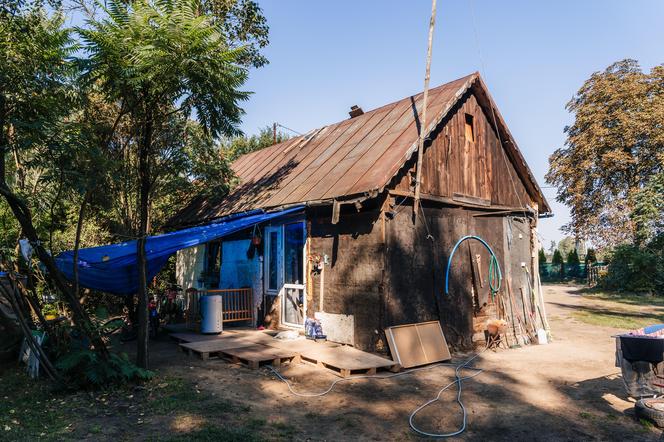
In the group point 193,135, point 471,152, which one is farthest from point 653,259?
point 193,135

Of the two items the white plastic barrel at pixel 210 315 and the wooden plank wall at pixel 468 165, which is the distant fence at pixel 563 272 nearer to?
the wooden plank wall at pixel 468 165

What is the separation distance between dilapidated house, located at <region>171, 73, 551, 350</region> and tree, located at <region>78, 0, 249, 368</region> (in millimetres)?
3161

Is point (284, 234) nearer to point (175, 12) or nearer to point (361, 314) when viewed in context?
point (361, 314)

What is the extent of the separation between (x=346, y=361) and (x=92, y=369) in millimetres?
3970

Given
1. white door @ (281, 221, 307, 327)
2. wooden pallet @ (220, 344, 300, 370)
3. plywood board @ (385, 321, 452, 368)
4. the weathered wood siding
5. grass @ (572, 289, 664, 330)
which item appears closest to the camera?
wooden pallet @ (220, 344, 300, 370)

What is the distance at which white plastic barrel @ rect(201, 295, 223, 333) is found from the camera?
10.4 metres

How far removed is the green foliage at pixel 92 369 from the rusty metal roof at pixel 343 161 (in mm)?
4694

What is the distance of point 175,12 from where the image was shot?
6.55 m

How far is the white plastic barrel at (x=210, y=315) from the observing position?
34.2ft

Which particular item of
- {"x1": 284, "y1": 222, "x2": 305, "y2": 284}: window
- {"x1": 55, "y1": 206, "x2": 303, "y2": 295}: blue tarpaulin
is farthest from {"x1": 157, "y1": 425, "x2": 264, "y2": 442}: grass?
{"x1": 284, "y1": 222, "x2": 305, "y2": 284}: window

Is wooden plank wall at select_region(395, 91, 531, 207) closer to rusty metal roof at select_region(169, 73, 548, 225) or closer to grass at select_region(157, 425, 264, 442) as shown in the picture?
rusty metal roof at select_region(169, 73, 548, 225)

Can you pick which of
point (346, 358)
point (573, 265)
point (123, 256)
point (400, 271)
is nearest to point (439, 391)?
point (346, 358)

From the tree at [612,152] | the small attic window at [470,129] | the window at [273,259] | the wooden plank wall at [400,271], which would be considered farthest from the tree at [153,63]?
the tree at [612,152]

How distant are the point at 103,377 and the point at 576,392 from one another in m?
7.05
